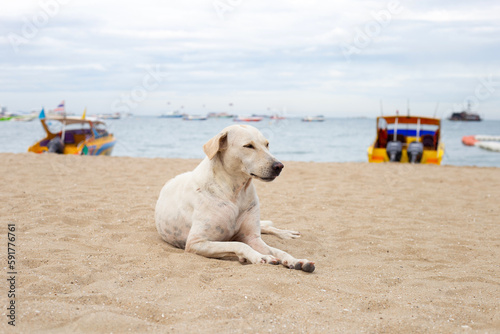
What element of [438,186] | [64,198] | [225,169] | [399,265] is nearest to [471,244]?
[399,265]

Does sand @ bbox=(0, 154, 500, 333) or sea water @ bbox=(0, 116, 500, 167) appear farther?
sea water @ bbox=(0, 116, 500, 167)

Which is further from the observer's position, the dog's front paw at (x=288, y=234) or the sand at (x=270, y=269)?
the dog's front paw at (x=288, y=234)

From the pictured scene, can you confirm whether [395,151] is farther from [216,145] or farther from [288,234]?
[216,145]

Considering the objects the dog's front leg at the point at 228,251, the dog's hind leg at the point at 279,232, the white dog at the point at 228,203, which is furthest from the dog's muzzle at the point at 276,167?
the dog's hind leg at the point at 279,232

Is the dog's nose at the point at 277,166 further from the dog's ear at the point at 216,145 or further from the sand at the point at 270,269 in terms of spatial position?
the sand at the point at 270,269

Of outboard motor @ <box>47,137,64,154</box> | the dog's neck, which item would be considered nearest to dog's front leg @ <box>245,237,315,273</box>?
the dog's neck

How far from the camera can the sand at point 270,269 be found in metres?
2.72

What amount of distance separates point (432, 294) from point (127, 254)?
8.82 feet

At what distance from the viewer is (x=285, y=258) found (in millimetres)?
3889

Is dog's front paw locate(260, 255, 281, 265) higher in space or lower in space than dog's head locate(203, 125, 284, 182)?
lower

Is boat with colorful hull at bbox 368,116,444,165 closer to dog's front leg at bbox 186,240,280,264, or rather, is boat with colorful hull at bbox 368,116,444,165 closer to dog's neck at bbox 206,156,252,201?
dog's neck at bbox 206,156,252,201

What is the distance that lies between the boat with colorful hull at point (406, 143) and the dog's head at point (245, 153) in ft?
38.2

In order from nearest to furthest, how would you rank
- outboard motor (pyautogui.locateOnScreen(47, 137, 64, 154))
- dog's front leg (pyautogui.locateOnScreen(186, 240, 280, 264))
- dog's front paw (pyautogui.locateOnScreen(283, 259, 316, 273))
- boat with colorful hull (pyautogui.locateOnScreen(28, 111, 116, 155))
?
1. dog's front paw (pyautogui.locateOnScreen(283, 259, 316, 273))
2. dog's front leg (pyautogui.locateOnScreen(186, 240, 280, 264))
3. outboard motor (pyautogui.locateOnScreen(47, 137, 64, 154))
4. boat with colorful hull (pyautogui.locateOnScreen(28, 111, 116, 155))

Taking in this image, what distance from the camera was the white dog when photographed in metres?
3.91
